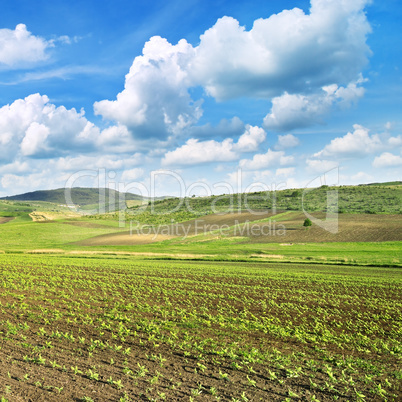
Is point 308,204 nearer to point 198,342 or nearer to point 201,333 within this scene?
point 201,333

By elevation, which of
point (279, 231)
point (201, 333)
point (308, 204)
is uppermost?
point (308, 204)

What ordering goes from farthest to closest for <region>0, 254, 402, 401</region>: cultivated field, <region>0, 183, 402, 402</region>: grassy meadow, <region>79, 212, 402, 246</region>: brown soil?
<region>79, 212, 402, 246</region>: brown soil → <region>0, 183, 402, 402</region>: grassy meadow → <region>0, 254, 402, 401</region>: cultivated field

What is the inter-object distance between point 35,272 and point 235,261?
27.8m

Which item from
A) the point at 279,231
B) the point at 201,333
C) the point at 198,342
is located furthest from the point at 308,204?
the point at 198,342

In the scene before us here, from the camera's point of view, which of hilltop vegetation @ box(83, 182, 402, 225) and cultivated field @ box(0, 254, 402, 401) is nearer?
cultivated field @ box(0, 254, 402, 401)

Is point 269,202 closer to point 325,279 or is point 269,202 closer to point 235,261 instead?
point 235,261

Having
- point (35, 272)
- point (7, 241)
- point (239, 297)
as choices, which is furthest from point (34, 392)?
point (7, 241)

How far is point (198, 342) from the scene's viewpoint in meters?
15.5

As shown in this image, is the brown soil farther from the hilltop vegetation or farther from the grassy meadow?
the grassy meadow

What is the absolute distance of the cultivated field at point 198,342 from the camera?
35.9 feet

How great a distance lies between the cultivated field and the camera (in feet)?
35.9

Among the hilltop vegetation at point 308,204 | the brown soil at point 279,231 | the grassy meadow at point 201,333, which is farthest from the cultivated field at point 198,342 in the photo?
the hilltop vegetation at point 308,204

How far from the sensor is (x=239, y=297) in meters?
26.0

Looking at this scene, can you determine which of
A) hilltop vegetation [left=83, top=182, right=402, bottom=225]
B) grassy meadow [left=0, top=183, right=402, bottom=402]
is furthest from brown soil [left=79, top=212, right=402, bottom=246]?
grassy meadow [left=0, top=183, right=402, bottom=402]
